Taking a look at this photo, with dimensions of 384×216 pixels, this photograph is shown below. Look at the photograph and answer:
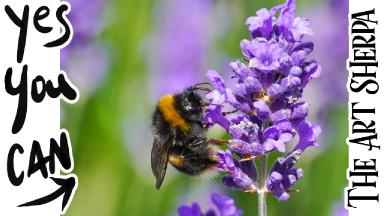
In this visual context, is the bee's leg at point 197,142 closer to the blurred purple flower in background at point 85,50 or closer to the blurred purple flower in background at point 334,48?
the blurred purple flower in background at point 85,50

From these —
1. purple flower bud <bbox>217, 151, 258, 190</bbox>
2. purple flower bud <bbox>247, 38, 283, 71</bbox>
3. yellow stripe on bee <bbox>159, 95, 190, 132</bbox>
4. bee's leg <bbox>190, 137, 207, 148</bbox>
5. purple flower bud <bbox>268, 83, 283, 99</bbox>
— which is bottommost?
purple flower bud <bbox>217, 151, 258, 190</bbox>

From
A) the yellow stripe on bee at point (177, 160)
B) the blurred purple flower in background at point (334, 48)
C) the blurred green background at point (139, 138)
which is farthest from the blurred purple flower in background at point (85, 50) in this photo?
the yellow stripe on bee at point (177, 160)

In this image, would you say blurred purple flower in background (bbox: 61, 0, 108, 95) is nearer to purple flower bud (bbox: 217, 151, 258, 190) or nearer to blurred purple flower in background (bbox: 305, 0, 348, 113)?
blurred purple flower in background (bbox: 305, 0, 348, 113)

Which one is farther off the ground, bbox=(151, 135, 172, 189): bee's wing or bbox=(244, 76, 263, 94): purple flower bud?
bbox=(244, 76, 263, 94): purple flower bud

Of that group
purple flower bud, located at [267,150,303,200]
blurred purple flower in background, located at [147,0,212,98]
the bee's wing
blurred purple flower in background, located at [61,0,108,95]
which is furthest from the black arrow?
purple flower bud, located at [267,150,303,200]

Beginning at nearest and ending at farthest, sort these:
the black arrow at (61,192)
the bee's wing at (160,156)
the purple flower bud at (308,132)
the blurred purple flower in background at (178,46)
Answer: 1. the purple flower bud at (308,132)
2. the bee's wing at (160,156)
3. the black arrow at (61,192)
4. the blurred purple flower in background at (178,46)

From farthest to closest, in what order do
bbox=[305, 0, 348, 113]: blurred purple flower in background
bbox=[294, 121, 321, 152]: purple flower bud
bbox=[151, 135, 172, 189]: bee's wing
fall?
1. bbox=[305, 0, 348, 113]: blurred purple flower in background
2. bbox=[151, 135, 172, 189]: bee's wing
3. bbox=[294, 121, 321, 152]: purple flower bud

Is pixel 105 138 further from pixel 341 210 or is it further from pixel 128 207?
pixel 341 210

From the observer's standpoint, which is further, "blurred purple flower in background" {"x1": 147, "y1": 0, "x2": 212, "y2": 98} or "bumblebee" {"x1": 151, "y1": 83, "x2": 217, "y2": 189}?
"blurred purple flower in background" {"x1": 147, "y1": 0, "x2": 212, "y2": 98}
